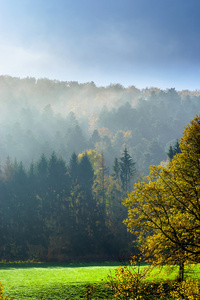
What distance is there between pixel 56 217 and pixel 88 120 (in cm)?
8971

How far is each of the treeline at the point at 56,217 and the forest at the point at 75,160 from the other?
20 cm

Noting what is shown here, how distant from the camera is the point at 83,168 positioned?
62812 mm

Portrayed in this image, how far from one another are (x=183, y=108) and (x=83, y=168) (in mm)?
108887

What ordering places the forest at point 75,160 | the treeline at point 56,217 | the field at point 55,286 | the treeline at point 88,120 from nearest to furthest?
the field at point 55,286, the treeline at point 56,217, the forest at point 75,160, the treeline at point 88,120

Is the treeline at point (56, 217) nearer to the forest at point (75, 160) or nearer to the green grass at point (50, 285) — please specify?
the forest at point (75, 160)

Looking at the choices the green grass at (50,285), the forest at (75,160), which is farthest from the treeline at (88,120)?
the green grass at (50,285)

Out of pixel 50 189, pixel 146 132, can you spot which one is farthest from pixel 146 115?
pixel 50 189

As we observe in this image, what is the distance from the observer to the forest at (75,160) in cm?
4959

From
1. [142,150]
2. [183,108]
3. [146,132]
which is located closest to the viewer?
[142,150]

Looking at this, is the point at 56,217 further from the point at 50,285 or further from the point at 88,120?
the point at 88,120

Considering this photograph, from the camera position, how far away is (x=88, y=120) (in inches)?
5413

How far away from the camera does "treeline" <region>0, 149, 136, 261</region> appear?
47.7 metres

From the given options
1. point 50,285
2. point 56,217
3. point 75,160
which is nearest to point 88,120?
point 75,160

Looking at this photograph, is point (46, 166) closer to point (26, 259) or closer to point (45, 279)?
point (26, 259)
